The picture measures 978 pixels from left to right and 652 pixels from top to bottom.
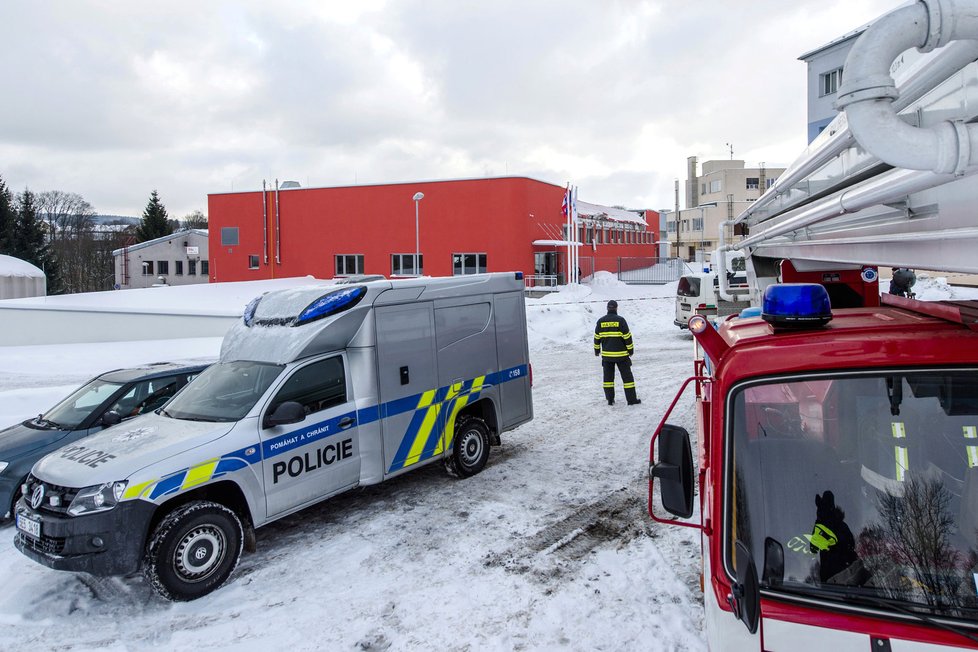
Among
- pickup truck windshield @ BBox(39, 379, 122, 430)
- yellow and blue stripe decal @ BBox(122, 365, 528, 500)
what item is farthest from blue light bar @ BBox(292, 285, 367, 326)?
pickup truck windshield @ BBox(39, 379, 122, 430)

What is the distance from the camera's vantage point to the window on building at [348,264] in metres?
38.4

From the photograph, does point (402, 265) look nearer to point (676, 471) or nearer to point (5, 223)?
point (676, 471)

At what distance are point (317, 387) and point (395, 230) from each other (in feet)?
103

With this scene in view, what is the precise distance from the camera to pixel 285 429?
245 inches

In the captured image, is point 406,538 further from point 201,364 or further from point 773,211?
point 773,211

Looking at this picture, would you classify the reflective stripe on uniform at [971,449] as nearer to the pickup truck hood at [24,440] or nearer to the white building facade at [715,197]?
the pickup truck hood at [24,440]

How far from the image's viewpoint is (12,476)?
6801 millimetres

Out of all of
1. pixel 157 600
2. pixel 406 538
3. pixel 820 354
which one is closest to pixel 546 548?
pixel 406 538

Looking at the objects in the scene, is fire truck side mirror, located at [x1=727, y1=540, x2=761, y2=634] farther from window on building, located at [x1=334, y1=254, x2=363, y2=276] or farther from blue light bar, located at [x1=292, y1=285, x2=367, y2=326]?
window on building, located at [x1=334, y1=254, x2=363, y2=276]

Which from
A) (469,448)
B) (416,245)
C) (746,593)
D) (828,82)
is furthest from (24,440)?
(828,82)

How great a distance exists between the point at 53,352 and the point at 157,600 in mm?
16818

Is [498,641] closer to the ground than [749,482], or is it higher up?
closer to the ground

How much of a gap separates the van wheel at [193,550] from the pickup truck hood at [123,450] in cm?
43

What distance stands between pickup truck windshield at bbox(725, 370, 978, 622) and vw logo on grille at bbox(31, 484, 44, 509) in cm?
537
